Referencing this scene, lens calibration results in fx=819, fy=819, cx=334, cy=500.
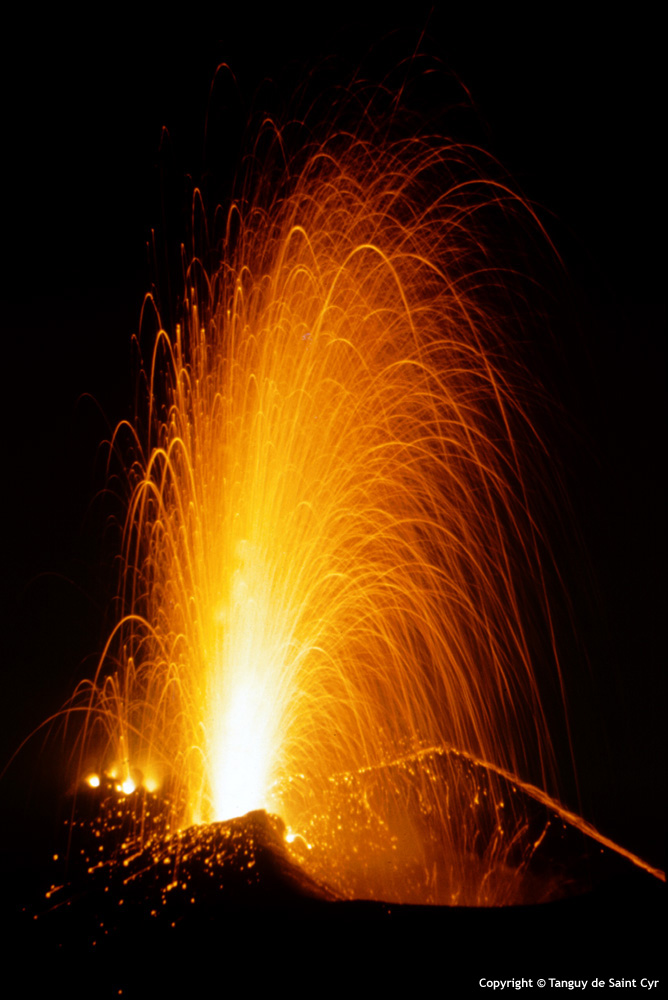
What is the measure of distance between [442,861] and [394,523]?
5.04 meters

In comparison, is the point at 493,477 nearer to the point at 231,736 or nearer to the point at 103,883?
the point at 231,736

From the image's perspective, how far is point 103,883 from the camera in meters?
8.49

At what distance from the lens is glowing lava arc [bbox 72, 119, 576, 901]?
40.6ft

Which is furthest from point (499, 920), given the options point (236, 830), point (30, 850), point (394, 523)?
point (394, 523)

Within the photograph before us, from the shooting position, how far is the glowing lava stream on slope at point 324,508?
12211mm

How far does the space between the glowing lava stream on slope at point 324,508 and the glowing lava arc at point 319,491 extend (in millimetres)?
33

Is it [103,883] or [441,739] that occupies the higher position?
[441,739]

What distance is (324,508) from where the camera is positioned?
1286 cm

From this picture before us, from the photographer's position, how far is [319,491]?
12852 millimetres

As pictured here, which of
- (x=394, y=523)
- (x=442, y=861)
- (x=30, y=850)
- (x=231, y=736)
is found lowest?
(x=442, y=861)

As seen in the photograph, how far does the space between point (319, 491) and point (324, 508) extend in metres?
0.28

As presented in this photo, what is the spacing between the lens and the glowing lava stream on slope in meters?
12.2

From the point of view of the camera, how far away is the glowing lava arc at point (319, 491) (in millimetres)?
12375

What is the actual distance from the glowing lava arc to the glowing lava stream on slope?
33 mm
